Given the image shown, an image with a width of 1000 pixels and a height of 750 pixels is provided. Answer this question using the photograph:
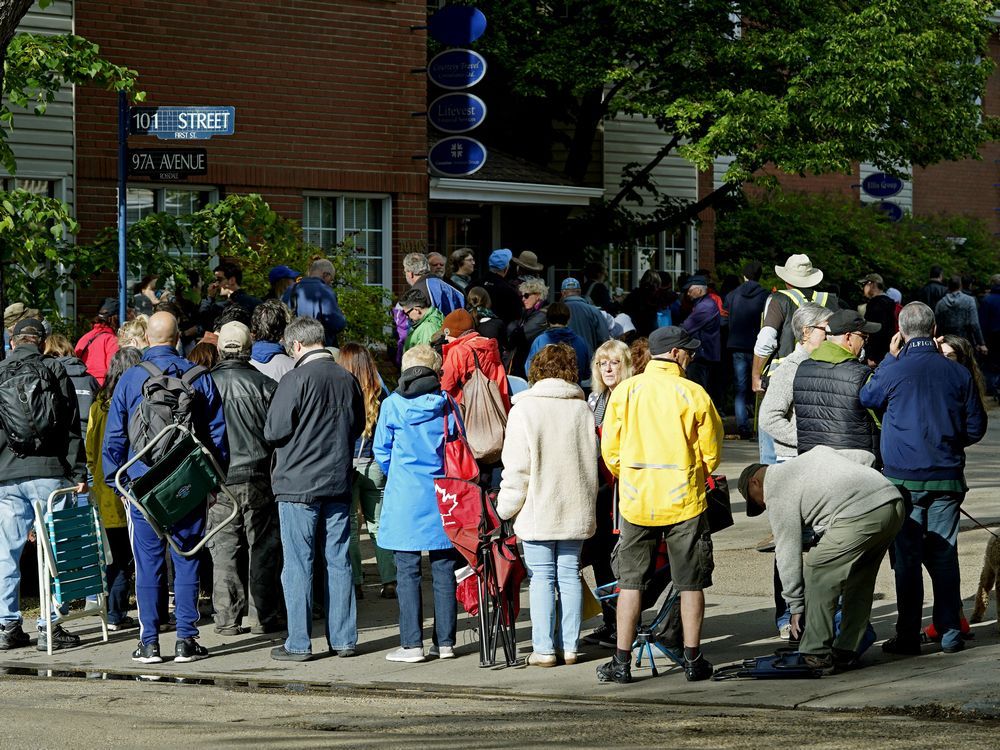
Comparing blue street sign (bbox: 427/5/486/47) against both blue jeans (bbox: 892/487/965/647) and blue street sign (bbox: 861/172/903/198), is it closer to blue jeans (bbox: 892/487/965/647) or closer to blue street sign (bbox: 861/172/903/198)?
blue street sign (bbox: 861/172/903/198)

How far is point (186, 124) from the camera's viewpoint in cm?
1311

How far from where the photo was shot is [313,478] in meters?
9.33

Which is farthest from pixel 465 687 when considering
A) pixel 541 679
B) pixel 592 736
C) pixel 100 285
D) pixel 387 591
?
pixel 100 285

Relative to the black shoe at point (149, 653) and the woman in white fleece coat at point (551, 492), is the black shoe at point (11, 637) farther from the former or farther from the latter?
the woman in white fleece coat at point (551, 492)

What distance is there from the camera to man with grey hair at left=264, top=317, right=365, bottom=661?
9352mm

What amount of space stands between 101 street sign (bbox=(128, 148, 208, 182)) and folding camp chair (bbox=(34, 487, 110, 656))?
4.38 m

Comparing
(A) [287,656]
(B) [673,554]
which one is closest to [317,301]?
(A) [287,656]

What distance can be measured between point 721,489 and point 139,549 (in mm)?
3350

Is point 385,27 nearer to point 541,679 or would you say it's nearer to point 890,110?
point 890,110

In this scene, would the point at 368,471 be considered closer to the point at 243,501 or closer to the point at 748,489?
the point at 243,501

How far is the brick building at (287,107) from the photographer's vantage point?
18078 millimetres

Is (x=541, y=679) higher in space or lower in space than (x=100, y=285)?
lower

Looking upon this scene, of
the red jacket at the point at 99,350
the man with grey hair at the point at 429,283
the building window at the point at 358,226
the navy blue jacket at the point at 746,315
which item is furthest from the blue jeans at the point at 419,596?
the building window at the point at 358,226

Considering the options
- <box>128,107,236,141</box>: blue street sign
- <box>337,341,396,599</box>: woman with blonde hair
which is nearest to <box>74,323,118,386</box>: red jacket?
<box>128,107,236,141</box>: blue street sign
